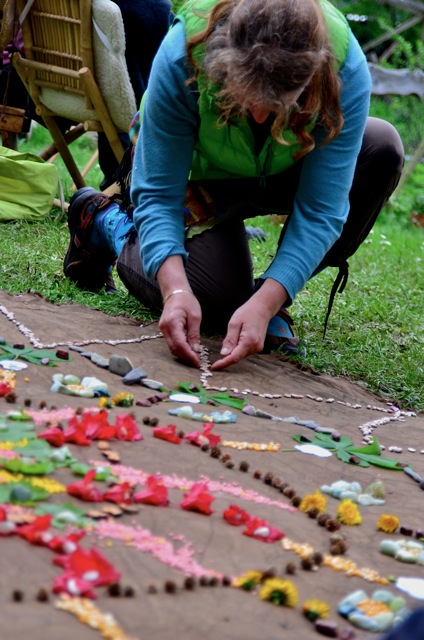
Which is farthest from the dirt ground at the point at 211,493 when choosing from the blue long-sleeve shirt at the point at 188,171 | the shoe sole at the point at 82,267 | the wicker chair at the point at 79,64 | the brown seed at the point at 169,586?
the wicker chair at the point at 79,64

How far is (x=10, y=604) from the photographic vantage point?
125 centimetres

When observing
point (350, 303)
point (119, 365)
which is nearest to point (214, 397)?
point (119, 365)

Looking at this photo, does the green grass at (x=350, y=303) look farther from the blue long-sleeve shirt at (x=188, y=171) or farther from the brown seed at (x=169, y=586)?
the brown seed at (x=169, y=586)

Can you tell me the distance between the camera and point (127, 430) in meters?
1.98

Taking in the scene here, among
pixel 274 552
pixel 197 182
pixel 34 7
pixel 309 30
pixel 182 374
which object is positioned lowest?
pixel 182 374

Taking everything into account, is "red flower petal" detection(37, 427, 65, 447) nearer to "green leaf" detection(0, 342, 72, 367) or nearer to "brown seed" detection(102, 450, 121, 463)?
"brown seed" detection(102, 450, 121, 463)

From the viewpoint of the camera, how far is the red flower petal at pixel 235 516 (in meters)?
1.68

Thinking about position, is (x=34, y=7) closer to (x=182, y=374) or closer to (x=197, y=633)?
(x=182, y=374)

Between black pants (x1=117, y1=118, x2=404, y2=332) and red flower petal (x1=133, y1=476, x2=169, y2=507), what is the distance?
148cm

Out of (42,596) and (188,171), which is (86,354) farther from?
(42,596)

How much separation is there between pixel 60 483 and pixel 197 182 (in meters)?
1.67

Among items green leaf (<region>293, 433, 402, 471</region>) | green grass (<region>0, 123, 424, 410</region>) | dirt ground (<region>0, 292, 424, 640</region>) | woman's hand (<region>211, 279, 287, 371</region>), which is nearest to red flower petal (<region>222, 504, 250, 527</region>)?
dirt ground (<region>0, 292, 424, 640</region>)

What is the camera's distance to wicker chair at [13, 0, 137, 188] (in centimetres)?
429

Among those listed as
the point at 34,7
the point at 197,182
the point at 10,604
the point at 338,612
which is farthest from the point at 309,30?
the point at 34,7
